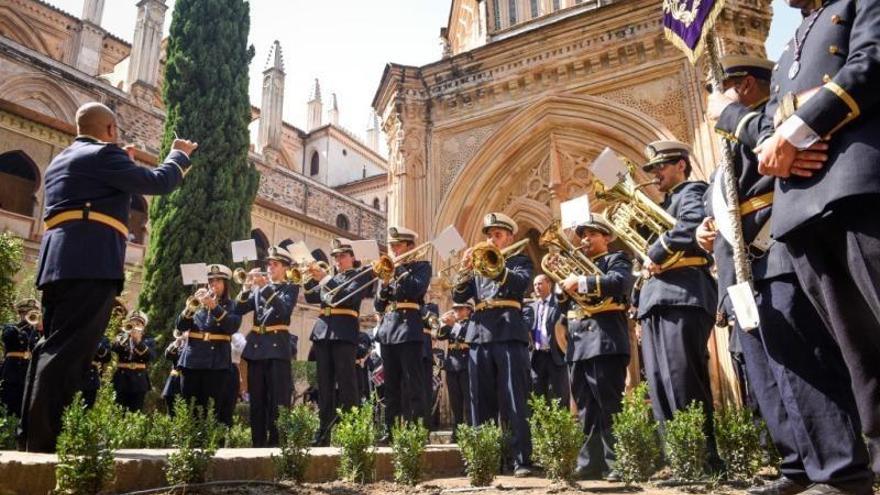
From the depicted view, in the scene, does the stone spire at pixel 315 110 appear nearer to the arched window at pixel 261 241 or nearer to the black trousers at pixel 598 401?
the arched window at pixel 261 241

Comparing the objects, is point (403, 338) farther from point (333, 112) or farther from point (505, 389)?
point (333, 112)

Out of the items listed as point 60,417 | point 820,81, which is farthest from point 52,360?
point 820,81

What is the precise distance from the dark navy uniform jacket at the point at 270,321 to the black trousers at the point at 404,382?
1.49 m

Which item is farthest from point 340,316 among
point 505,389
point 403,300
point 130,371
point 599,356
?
point 130,371

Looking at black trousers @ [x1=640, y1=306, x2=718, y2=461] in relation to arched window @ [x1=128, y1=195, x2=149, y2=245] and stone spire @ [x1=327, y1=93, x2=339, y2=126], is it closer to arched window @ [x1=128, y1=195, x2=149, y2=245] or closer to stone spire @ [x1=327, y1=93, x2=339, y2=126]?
arched window @ [x1=128, y1=195, x2=149, y2=245]

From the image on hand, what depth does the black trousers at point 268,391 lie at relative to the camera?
24.4 ft

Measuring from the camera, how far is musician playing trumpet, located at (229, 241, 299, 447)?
24.4 feet

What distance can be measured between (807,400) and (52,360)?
4162 mm

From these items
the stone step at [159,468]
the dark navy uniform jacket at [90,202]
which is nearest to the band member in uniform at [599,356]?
the stone step at [159,468]

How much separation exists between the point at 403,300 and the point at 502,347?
163 cm

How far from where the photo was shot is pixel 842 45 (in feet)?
7.93

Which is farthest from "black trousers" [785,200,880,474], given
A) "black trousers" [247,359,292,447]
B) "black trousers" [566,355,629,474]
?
"black trousers" [247,359,292,447]

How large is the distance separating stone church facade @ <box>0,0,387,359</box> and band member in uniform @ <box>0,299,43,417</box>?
1084cm

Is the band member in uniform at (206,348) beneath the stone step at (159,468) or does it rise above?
above
